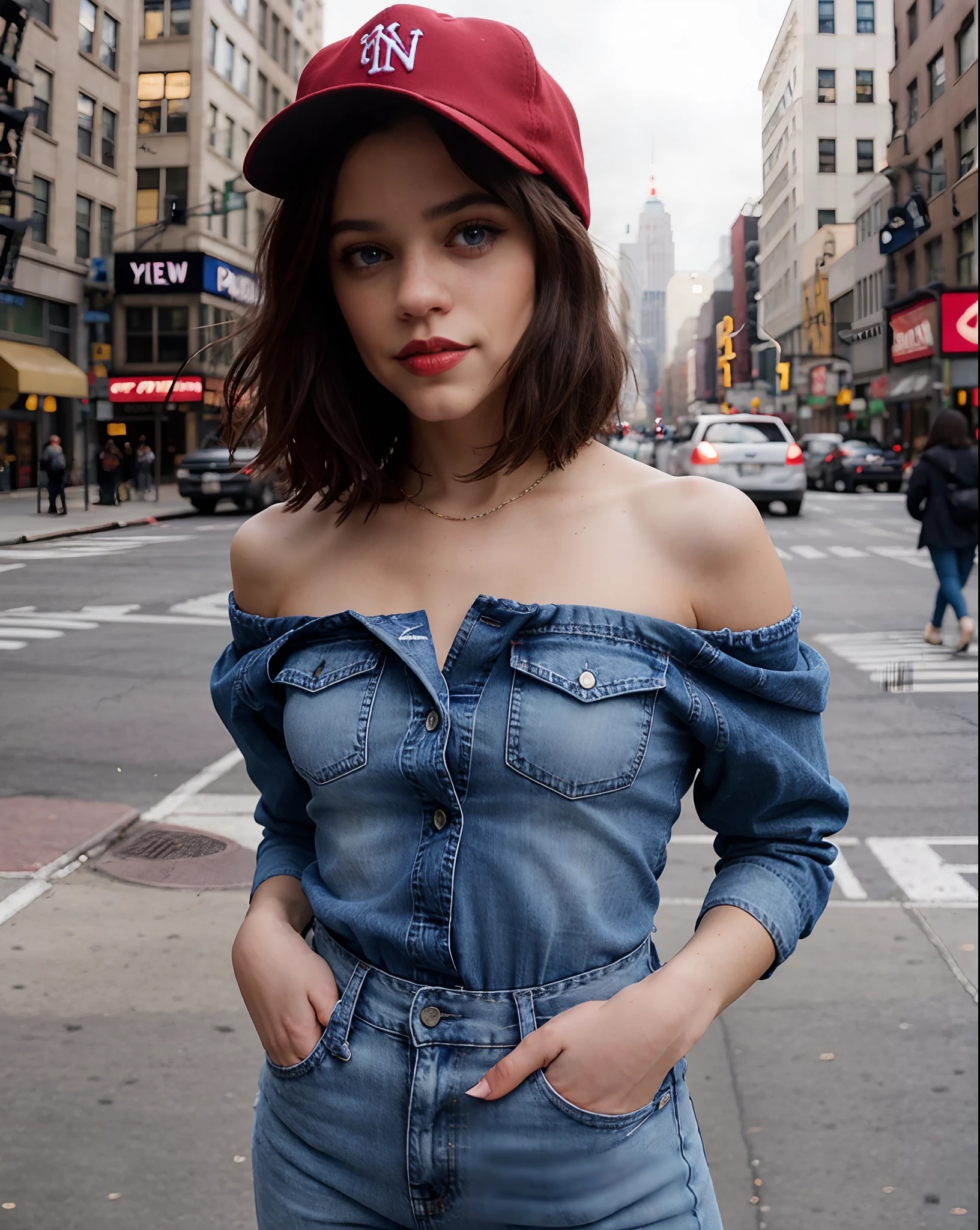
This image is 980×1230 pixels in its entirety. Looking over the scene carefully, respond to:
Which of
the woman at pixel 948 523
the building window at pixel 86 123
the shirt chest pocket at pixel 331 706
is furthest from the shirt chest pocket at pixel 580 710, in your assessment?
the woman at pixel 948 523

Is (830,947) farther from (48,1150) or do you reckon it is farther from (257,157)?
(257,157)

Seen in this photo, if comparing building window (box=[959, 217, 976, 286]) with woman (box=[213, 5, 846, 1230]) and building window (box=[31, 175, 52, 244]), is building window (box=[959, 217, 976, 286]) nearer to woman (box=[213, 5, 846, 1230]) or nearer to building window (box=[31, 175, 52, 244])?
woman (box=[213, 5, 846, 1230])

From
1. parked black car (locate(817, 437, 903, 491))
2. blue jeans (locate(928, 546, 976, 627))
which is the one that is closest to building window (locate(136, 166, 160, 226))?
parked black car (locate(817, 437, 903, 491))

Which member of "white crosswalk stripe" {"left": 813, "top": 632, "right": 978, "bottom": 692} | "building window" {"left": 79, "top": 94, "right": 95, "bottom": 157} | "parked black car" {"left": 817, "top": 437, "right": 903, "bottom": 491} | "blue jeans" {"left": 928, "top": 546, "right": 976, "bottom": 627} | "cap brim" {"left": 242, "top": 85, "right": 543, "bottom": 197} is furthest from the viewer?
"blue jeans" {"left": 928, "top": 546, "right": 976, "bottom": 627}

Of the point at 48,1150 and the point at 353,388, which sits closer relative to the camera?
the point at 353,388

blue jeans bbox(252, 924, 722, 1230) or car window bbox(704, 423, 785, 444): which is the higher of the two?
car window bbox(704, 423, 785, 444)

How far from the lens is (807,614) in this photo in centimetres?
933

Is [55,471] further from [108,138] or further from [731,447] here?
[731,447]

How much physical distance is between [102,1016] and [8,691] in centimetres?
50

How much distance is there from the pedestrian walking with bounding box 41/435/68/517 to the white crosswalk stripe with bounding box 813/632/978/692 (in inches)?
A: 289

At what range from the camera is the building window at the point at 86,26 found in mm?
1142

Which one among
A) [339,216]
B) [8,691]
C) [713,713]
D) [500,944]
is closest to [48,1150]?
[8,691]

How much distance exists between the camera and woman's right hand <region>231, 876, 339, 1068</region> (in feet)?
3.81

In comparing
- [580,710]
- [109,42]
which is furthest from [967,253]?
[109,42]
